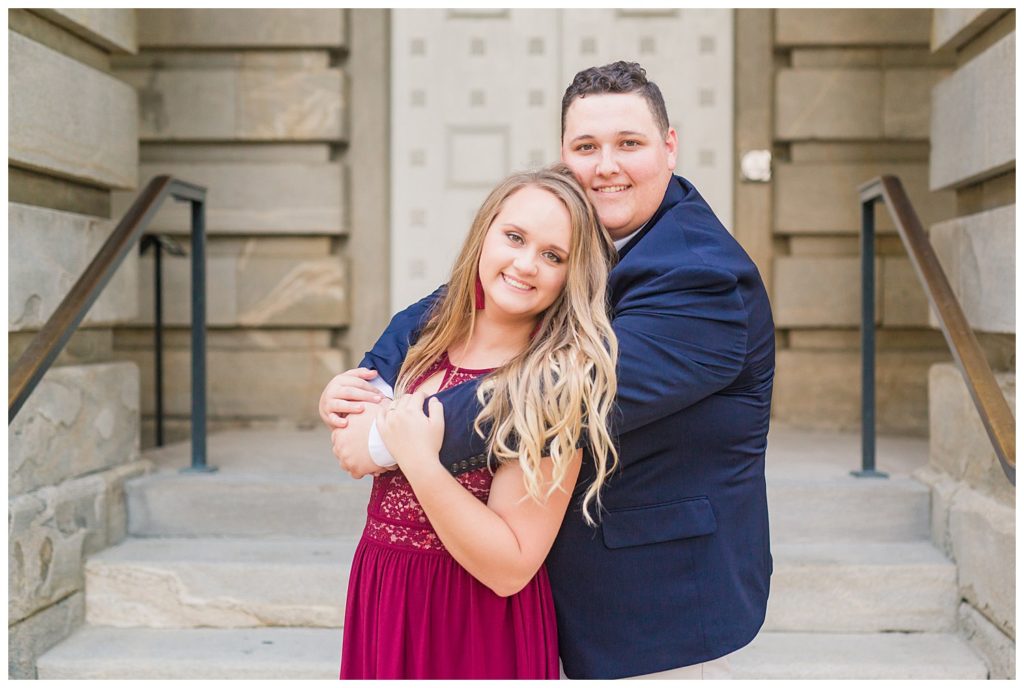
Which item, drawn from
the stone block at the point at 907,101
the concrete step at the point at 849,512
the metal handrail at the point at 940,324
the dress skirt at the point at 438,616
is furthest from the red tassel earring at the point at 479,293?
the stone block at the point at 907,101

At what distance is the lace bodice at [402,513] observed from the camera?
1.84 meters

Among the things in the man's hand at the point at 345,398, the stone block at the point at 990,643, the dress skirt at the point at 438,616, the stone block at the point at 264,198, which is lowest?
the stone block at the point at 990,643

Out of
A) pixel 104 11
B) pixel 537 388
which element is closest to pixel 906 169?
pixel 104 11

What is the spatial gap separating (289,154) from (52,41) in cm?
178

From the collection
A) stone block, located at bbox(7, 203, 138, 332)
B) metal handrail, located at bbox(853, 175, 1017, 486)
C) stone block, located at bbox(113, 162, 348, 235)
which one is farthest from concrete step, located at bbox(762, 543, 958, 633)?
stone block, located at bbox(113, 162, 348, 235)

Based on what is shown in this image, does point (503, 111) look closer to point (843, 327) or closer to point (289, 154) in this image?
point (289, 154)

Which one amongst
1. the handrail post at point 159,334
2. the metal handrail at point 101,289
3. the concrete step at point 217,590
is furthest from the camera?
the handrail post at point 159,334

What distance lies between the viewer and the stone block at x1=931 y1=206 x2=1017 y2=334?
3.17 m

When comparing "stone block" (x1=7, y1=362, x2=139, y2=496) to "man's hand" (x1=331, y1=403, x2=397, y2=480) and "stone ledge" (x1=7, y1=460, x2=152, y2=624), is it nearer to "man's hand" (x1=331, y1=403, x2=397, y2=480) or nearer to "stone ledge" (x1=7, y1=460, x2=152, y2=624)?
"stone ledge" (x1=7, y1=460, x2=152, y2=624)

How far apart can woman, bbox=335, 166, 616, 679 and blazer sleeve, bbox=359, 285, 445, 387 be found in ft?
0.13

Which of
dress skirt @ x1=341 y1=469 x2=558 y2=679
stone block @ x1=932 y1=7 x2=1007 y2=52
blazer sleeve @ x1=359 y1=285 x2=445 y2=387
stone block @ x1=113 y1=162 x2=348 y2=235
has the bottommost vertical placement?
dress skirt @ x1=341 y1=469 x2=558 y2=679

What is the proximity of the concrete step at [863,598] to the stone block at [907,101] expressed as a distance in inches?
98.2

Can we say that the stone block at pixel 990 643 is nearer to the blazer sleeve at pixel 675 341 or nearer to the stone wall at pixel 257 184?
the blazer sleeve at pixel 675 341

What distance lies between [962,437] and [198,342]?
283 centimetres
